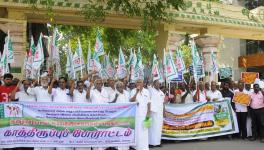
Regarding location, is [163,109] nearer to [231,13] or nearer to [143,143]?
[143,143]

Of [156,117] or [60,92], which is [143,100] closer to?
[156,117]

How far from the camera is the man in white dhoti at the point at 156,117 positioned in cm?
1067

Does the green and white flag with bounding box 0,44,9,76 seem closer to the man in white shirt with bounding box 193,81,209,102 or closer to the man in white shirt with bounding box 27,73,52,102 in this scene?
the man in white shirt with bounding box 27,73,52,102

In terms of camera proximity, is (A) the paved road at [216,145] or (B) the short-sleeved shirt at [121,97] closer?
(B) the short-sleeved shirt at [121,97]

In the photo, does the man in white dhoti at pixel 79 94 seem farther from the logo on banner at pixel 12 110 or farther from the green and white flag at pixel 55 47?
the green and white flag at pixel 55 47

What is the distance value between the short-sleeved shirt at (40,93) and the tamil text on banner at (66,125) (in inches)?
11.5

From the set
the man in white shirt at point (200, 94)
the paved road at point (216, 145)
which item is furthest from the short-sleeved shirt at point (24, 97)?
the man in white shirt at point (200, 94)

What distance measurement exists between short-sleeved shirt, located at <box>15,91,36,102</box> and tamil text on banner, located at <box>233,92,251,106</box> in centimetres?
586

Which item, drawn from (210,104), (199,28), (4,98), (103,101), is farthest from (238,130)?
(4,98)

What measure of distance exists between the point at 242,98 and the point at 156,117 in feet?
9.44

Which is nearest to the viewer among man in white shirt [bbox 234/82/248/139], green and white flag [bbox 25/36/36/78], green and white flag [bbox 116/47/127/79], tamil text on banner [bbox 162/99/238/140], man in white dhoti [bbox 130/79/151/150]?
man in white dhoti [bbox 130/79/151/150]

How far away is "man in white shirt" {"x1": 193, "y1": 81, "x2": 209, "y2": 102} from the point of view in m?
11.9

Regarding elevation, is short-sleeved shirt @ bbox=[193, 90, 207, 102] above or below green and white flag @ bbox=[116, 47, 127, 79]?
below

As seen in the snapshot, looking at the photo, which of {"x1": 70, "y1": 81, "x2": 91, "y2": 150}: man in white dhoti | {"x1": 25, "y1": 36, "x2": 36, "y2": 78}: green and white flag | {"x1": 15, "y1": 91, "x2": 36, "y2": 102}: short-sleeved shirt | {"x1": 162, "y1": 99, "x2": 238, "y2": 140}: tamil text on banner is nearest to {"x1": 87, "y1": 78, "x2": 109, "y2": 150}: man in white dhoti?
{"x1": 70, "y1": 81, "x2": 91, "y2": 150}: man in white dhoti
